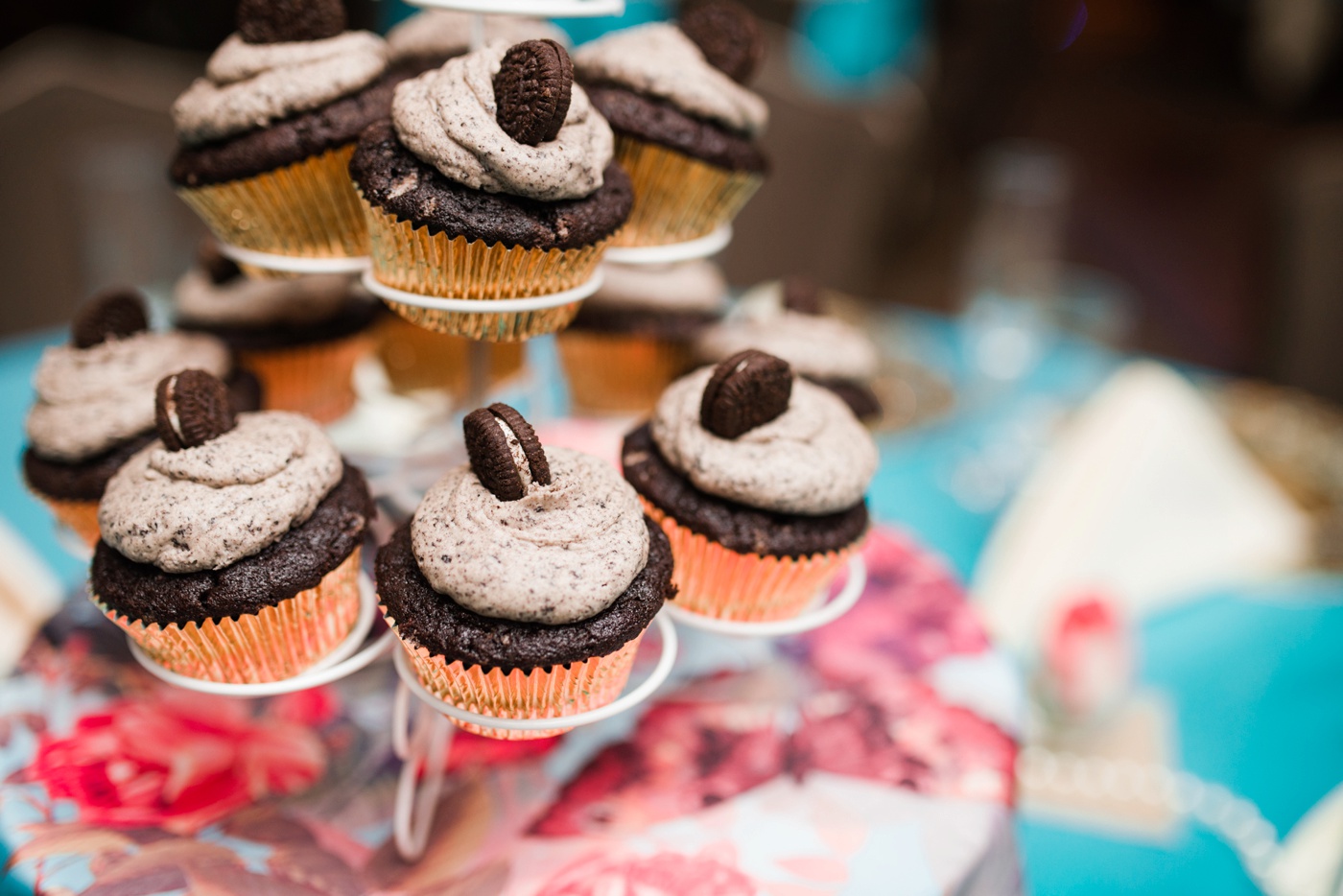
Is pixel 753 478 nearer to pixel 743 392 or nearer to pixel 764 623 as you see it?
pixel 743 392

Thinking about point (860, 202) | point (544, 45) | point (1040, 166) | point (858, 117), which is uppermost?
point (544, 45)

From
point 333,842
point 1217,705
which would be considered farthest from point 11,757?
point 1217,705

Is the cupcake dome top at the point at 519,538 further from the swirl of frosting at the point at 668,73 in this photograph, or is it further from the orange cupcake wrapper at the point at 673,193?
the swirl of frosting at the point at 668,73

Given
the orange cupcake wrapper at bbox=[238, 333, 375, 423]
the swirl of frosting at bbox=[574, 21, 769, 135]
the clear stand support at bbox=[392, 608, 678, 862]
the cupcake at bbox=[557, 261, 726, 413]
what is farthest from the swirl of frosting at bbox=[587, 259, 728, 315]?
the clear stand support at bbox=[392, 608, 678, 862]

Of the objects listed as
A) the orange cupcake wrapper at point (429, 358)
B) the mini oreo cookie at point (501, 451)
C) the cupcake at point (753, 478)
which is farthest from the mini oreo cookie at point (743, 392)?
the orange cupcake wrapper at point (429, 358)

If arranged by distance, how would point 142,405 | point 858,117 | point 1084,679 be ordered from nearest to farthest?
1. point 142,405
2. point 1084,679
3. point 858,117

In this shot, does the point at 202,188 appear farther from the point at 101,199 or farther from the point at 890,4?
the point at 890,4

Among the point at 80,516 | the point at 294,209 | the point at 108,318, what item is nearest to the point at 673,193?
the point at 294,209
